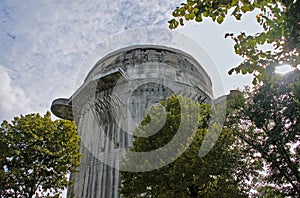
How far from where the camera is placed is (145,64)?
82.4 feet

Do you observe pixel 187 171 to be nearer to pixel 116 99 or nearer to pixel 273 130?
pixel 273 130

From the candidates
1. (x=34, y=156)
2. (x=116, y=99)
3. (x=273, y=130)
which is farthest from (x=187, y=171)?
(x=116, y=99)

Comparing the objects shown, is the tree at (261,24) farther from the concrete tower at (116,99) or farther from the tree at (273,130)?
the concrete tower at (116,99)

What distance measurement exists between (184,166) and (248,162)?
5257 mm

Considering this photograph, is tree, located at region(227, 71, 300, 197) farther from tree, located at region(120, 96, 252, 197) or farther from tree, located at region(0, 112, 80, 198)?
tree, located at region(0, 112, 80, 198)

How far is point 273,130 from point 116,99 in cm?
1200

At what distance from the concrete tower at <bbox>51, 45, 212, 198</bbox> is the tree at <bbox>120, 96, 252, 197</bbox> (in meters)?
6.60

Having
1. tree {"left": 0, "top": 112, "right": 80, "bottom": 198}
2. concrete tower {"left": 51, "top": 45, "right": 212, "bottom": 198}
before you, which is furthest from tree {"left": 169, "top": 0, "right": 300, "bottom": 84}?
concrete tower {"left": 51, "top": 45, "right": 212, "bottom": 198}

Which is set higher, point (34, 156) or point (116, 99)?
point (116, 99)

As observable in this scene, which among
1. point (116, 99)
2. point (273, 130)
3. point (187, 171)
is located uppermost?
point (116, 99)

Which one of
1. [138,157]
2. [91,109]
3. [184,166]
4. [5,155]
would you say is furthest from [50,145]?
[91,109]

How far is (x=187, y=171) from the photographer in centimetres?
1156

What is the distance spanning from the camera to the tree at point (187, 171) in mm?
11545

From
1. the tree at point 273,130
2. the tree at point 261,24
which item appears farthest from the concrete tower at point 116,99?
the tree at point 261,24
